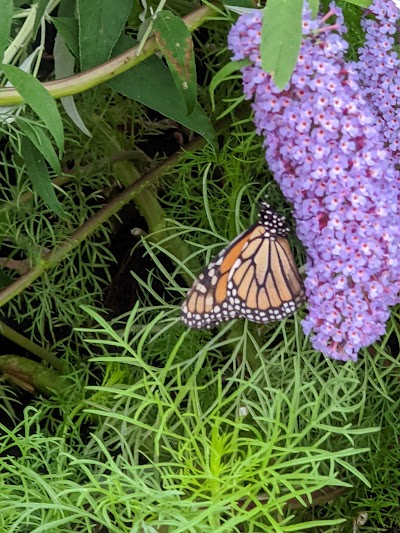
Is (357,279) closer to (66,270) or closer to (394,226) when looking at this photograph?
(394,226)

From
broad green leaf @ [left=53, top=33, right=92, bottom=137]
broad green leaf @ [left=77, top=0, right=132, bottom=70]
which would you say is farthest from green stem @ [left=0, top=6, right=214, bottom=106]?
broad green leaf @ [left=53, top=33, right=92, bottom=137]

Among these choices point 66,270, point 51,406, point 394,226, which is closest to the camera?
point 394,226

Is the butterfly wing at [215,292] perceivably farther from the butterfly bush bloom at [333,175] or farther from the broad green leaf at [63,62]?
the broad green leaf at [63,62]

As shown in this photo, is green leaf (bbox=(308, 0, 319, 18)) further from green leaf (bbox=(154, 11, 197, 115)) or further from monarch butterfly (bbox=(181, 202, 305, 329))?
monarch butterfly (bbox=(181, 202, 305, 329))

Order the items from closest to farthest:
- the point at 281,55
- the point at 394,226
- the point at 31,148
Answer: the point at 281,55 < the point at 394,226 < the point at 31,148

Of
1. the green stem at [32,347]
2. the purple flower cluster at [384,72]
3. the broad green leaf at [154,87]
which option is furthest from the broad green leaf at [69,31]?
the green stem at [32,347]

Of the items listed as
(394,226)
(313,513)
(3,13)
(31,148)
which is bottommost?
(313,513)

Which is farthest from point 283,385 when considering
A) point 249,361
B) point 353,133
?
point 353,133
